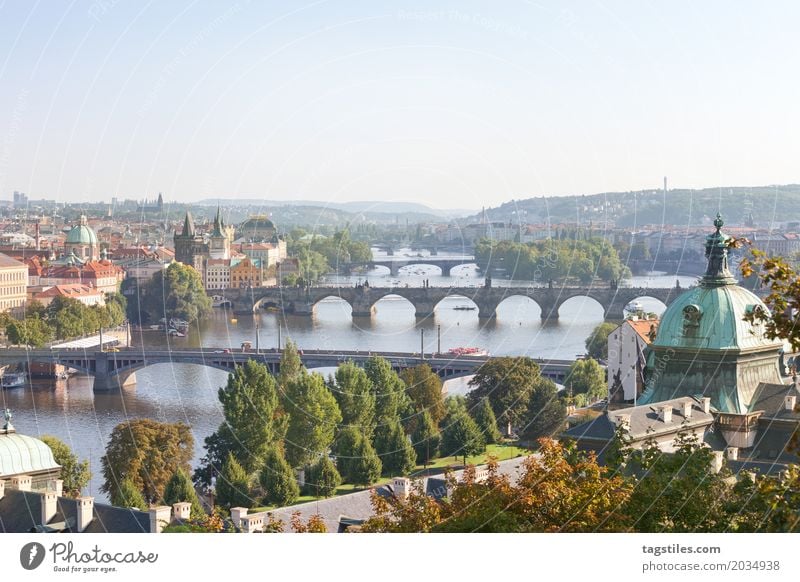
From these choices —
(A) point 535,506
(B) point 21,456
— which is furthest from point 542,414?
(A) point 535,506

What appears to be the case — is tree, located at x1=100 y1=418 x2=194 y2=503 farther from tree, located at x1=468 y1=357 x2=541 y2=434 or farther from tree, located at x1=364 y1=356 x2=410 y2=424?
tree, located at x1=468 y1=357 x2=541 y2=434

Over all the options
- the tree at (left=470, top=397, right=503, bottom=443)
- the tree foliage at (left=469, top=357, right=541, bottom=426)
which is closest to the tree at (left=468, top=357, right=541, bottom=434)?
the tree foliage at (left=469, top=357, right=541, bottom=426)

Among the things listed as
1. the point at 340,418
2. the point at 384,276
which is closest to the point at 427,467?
the point at 340,418

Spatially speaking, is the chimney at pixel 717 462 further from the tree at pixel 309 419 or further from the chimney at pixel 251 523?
the tree at pixel 309 419

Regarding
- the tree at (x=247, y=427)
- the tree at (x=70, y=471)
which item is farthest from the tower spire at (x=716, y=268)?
the tree at (x=70, y=471)

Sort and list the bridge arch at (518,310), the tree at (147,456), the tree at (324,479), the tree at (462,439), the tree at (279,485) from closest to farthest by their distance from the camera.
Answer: the tree at (279,485) < the tree at (324,479) < the tree at (147,456) < the tree at (462,439) < the bridge arch at (518,310)

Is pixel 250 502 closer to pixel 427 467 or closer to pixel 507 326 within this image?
pixel 427 467
